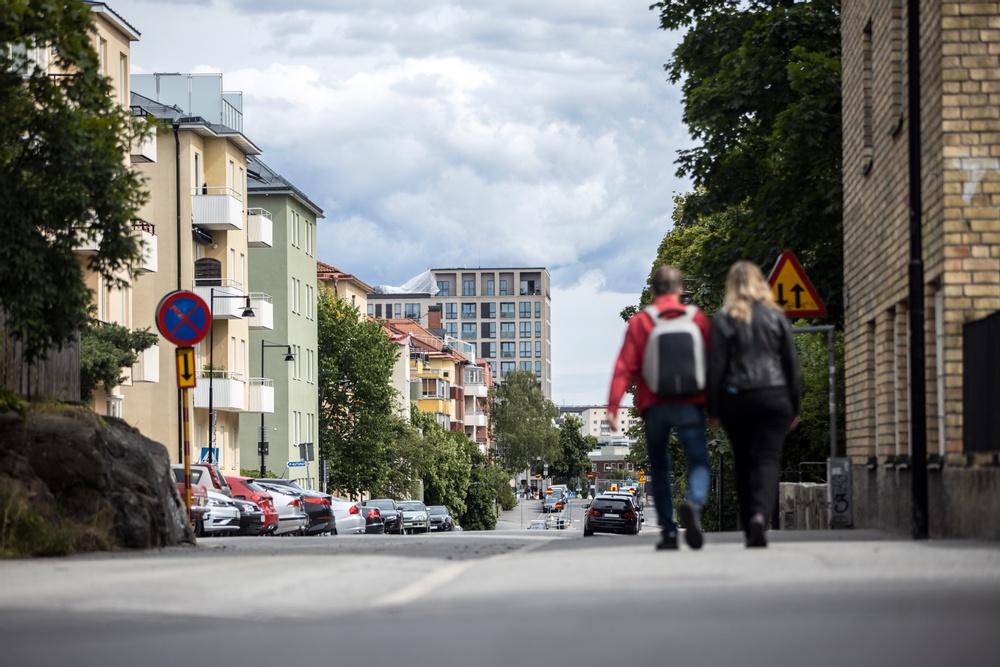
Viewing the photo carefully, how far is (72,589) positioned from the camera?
35.4 feet

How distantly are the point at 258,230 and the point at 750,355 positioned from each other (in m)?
69.7

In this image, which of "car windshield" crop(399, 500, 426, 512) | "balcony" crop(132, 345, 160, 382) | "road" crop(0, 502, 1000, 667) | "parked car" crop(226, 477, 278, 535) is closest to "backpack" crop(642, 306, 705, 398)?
"road" crop(0, 502, 1000, 667)

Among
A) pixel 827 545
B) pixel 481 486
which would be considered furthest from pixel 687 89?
pixel 481 486

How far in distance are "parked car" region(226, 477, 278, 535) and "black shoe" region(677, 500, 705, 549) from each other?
87.0 feet

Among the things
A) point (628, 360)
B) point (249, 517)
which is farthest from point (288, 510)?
point (628, 360)

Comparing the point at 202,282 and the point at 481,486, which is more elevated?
the point at 202,282

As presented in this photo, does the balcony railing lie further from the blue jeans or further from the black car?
the blue jeans

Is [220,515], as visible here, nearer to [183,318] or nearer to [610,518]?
[183,318]

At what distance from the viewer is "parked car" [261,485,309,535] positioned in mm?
41000

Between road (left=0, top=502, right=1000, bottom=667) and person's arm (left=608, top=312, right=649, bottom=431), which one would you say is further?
person's arm (left=608, top=312, right=649, bottom=431)

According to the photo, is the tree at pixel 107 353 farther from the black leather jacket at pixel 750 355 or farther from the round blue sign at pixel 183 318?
the black leather jacket at pixel 750 355

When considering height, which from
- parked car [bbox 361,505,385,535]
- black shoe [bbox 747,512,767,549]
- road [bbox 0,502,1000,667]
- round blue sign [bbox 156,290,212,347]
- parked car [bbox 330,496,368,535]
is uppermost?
round blue sign [bbox 156,290,212,347]

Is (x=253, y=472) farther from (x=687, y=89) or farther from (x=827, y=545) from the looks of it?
(x=827, y=545)

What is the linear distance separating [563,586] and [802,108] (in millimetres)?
22972
